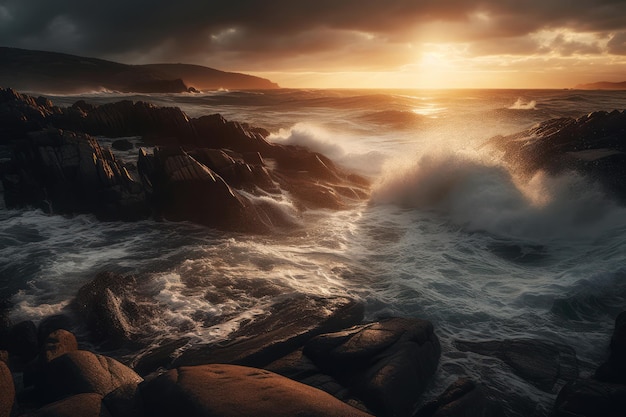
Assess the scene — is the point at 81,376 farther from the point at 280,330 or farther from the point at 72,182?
the point at 72,182

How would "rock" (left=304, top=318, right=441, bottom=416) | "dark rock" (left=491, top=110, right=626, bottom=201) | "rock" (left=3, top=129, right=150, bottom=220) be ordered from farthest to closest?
1. "rock" (left=3, top=129, right=150, bottom=220)
2. "dark rock" (left=491, top=110, right=626, bottom=201)
3. "rock" (left=304, top=318, right=441, bottom=416)

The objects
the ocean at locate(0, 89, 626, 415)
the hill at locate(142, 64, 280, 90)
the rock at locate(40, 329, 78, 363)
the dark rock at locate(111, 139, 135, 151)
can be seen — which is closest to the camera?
the rock at locate(40, 329, 78, 363)

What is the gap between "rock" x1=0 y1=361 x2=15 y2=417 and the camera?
4.81 metres

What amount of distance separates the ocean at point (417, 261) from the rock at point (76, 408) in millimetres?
2481

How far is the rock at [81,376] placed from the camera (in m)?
5.29

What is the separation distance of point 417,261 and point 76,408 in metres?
9.12

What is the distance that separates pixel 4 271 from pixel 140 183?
594cm

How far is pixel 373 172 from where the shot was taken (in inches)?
989

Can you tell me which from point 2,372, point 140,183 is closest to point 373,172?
point 140,183

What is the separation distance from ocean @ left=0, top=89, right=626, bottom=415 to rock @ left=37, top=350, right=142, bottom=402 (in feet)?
5.72

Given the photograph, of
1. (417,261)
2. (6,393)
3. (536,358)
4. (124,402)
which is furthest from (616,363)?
(6,393)

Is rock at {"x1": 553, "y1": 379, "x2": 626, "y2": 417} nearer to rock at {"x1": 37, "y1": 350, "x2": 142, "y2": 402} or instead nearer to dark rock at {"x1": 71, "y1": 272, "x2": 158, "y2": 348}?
rock at {"x1": 37, "y1": 350, "x2": 142, "y2": 402}

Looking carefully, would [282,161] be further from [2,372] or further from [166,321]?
[2,372]

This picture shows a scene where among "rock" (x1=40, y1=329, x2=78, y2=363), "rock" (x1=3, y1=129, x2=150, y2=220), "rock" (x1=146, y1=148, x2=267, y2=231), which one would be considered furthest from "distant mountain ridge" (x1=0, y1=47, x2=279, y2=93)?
"rock" (x1=40, y1=329, x2=78, y2=363)
